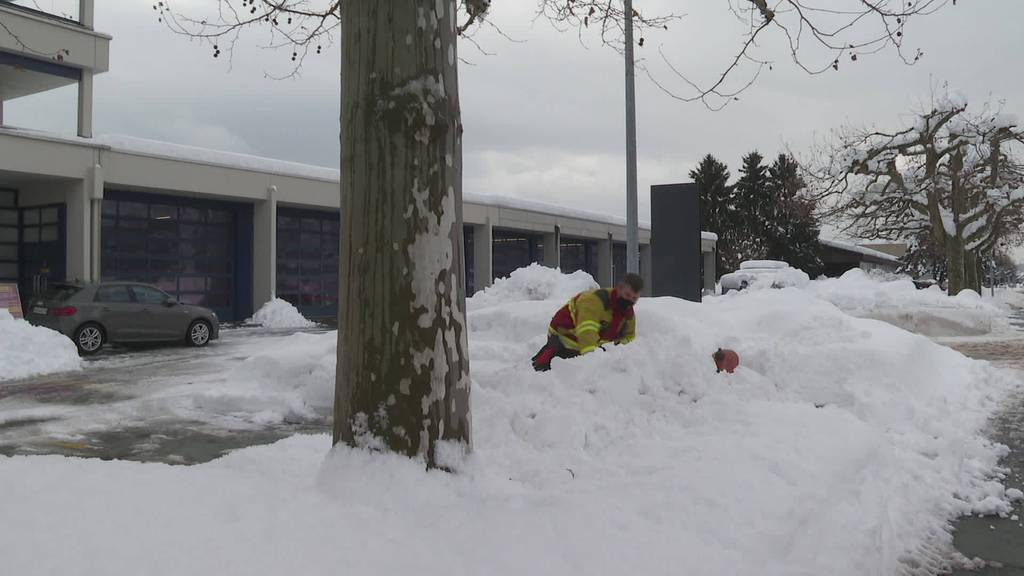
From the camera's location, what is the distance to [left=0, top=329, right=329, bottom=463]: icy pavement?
650 cm

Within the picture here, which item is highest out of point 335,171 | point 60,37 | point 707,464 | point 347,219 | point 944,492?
point 60,37

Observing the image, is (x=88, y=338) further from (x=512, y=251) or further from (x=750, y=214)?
(x=750, y=214)

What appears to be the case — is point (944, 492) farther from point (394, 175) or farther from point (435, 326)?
point (394, 175)

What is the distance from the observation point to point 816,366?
8188 mm

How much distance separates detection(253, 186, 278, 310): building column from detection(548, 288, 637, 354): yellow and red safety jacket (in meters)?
17.8

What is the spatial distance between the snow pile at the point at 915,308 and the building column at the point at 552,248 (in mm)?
11904

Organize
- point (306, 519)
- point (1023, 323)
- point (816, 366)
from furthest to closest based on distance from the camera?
point (1023, 323) < point (816, 366) < point (306, 519)

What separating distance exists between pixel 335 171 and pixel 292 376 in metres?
17.1

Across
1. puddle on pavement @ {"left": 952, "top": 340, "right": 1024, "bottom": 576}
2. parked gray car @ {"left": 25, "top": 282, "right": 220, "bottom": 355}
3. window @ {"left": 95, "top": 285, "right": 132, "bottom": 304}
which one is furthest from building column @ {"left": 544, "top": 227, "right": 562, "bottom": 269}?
puddle on pavement @ {"left": 952, "top": 340, "right": 1024, "bottom": 576}

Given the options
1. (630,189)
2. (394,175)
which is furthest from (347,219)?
(630,189)

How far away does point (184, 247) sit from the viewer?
22.6 meters

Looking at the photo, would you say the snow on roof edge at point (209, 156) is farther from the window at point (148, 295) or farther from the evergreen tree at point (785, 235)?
the evergreen tree at point (785, 235)

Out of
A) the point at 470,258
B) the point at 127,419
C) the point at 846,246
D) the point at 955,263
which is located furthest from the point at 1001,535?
the point at 846,246

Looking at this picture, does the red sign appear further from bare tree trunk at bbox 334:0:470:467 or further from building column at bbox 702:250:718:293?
building column at bbox 702:250:718:293
